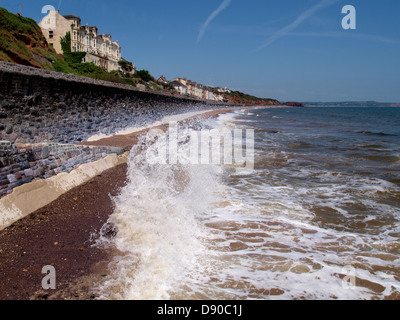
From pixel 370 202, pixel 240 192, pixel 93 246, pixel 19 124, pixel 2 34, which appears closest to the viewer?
pixel 93 246

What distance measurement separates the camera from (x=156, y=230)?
485 centimetres

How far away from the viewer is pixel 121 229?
4930 millimetres

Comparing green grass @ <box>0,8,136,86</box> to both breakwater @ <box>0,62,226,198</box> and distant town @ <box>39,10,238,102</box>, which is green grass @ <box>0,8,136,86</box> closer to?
breakwater @ <box>0,62,226,198</box>

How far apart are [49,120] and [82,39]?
38.9 m

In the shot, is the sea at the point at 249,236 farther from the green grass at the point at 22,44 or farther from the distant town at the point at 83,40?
the distant town at the point at 83,40

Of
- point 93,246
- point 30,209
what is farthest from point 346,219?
point 30,209

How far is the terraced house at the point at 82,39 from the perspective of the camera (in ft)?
121

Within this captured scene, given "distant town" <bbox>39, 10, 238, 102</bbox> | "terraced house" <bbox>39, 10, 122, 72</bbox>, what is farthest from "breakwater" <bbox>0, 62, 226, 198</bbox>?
"terraced house" <bbox>39, 10, 122, 72</bbox>

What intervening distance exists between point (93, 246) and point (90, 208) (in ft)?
4.94

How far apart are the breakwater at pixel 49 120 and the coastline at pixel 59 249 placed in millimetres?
866

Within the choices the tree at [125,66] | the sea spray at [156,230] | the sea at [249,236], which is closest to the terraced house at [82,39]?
the tree at [125,66]

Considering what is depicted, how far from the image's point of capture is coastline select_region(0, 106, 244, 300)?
136 inches

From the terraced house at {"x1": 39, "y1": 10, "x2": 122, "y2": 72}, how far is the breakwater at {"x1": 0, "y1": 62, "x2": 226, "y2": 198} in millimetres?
27228
